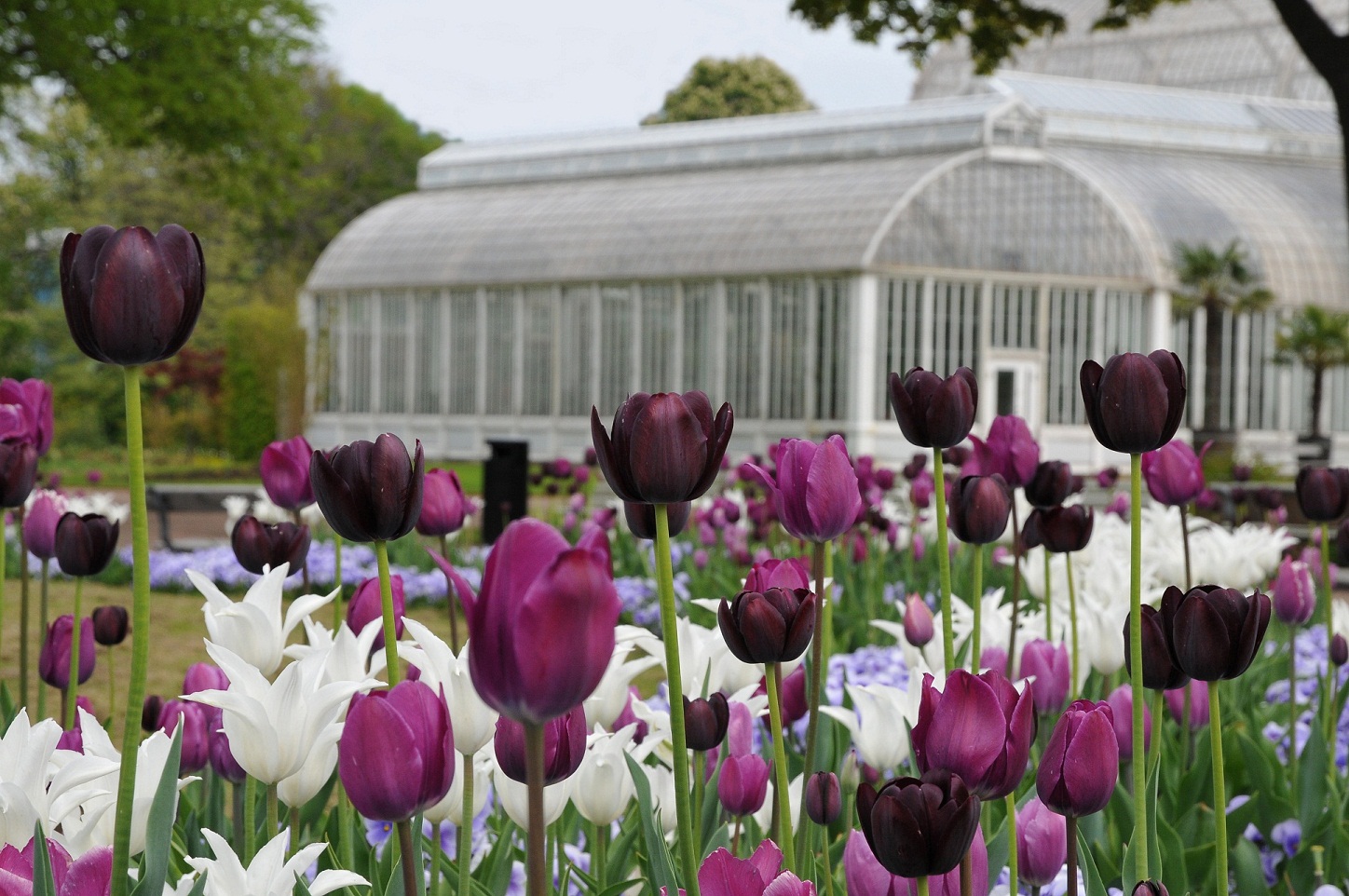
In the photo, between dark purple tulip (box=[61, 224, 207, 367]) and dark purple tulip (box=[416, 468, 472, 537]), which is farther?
dark purple tulip (box=[416, 468, 472, 537])

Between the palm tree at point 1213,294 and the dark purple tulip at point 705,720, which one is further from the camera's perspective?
the palm tree at point 1213,294

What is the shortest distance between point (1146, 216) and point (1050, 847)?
22.3 meters

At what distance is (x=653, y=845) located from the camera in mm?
1470

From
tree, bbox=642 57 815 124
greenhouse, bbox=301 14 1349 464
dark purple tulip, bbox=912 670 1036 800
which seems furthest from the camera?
tree, bbox=642 57 815 124

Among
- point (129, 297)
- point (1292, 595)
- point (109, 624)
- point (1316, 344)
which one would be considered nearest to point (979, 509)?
point (1292, 595)

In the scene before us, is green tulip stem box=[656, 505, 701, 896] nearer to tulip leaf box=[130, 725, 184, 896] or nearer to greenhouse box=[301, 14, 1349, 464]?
tulip leaf box=[130, 725, 184, 896]

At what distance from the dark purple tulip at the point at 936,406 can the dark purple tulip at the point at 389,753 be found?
0.73 m

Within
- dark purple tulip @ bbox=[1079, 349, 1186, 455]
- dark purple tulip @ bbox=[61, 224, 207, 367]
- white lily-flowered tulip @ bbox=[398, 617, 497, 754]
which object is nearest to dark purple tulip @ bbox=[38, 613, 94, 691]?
white lily-flowered tulip @ bbox=[398, 617, 497, 754]

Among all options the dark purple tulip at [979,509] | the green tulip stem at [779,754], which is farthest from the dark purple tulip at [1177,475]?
the green tulip stem at [779,754]

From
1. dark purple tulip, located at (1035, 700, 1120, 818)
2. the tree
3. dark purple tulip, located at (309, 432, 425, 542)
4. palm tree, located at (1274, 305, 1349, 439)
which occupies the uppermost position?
the tree

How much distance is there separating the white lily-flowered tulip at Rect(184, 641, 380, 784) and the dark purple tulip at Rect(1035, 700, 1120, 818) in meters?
0.58

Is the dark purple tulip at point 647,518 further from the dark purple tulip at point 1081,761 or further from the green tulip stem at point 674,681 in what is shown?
the dark purple tulip at point 1081,761

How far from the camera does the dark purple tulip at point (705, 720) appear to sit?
5.53 feet

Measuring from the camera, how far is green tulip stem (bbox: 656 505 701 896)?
43.1 inches
